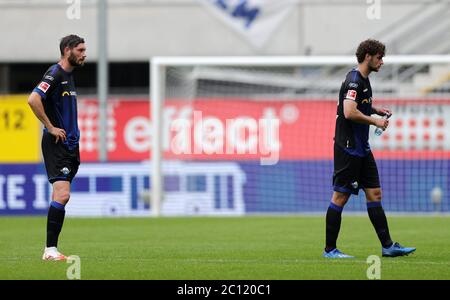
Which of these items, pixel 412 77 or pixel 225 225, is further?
pixel 412 77

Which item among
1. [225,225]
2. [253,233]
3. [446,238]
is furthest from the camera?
[225,225]

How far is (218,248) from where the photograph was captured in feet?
42.3

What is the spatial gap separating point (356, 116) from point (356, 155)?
18.7 inches

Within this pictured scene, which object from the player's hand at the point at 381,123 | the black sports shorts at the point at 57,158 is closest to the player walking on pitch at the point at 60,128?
the black sports shorts at the point at 57,158

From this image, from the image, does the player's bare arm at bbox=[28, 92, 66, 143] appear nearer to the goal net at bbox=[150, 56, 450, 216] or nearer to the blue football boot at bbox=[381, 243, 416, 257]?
the blue football boot at bbox=[381, 243, 416, 257]

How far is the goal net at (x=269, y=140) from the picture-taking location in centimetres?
2127

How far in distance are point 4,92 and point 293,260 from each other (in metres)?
25.1

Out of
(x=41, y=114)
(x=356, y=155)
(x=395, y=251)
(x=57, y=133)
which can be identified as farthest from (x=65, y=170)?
(x=395, y=251)

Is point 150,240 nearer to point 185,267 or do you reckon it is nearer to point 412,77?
point 185,267

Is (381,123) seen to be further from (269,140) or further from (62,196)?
(269,140)

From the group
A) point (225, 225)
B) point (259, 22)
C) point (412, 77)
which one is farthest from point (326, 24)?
point (225, 225)

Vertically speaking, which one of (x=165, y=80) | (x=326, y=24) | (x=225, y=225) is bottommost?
(x=225, y=225)

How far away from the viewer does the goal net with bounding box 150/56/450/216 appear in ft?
69.8
